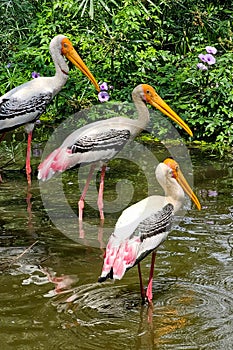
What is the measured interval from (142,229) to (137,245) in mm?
95

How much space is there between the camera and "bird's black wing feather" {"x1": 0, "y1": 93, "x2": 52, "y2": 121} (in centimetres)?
722

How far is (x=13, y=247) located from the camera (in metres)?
5.29

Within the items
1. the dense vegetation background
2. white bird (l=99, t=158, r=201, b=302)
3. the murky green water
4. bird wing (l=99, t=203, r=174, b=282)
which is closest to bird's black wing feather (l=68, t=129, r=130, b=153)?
the murky green water

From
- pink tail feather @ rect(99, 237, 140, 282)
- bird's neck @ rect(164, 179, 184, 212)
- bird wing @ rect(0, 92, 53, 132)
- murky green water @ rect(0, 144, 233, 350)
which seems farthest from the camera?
bird wing @ rect(0, 92, 53, 132)

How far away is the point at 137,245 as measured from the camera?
409 cm

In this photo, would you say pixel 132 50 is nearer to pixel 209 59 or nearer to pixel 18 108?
pixel 209 59

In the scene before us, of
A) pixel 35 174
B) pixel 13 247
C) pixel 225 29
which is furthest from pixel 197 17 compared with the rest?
pixel 13 247

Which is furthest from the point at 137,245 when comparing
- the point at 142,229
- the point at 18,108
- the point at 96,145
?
the point at 18,108

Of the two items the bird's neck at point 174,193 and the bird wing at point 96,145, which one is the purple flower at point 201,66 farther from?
the bird's neck at point 174,193

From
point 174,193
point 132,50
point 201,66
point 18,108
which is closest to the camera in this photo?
point 174,193

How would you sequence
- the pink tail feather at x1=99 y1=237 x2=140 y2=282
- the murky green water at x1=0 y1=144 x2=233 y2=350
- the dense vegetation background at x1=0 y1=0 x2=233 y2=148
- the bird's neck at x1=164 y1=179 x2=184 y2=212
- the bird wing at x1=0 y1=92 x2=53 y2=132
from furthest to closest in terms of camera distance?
the dense vegetation background at x1=0 y1=0 x2=233 y2=148
the bird wing at x1=0 y1=92 x2=53 y2=132
the bird's neck at x1=164 y1=179 x2=184 y2=212
the pink tail feather at x1=99 y1=237 x2=140 y2=282
the murky green water at x1=0 y1=144 x2=233 y2=350

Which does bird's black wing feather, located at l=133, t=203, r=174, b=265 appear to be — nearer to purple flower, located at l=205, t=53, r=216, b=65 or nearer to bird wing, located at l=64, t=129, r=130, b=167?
bird wing, located at l=64, t=129, r=130, b=167

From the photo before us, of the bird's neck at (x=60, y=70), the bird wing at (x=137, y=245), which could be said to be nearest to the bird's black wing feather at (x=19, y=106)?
the bird's neck at (x=60, y=70)

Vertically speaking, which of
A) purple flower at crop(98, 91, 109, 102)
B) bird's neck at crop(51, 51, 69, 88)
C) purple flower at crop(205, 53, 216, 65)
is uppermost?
bird's neck at crop(51, 51, 69, 88)
